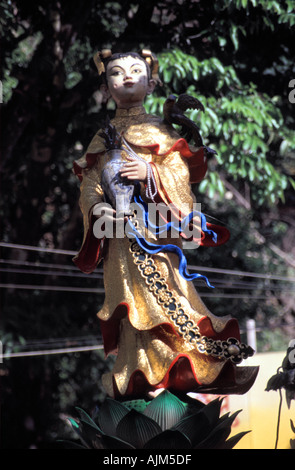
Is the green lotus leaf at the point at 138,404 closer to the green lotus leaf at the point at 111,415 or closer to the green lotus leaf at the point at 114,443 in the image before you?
the green lotus leaf at the point at 111,415

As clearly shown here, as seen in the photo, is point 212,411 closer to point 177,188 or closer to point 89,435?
point 89,435

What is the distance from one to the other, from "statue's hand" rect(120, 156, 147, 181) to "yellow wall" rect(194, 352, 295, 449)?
1.26 metres

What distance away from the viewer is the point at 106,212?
3.34 meters

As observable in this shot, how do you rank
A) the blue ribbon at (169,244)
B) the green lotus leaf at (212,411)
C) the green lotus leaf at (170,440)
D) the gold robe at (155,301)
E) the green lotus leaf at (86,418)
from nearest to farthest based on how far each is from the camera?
the green lotus leaf at (170,440) < the green lotus leaf at (212,411) < the green lotus leaf at (86,418) < the gold robe at (155,301) < the blue ribbon at (169,244)

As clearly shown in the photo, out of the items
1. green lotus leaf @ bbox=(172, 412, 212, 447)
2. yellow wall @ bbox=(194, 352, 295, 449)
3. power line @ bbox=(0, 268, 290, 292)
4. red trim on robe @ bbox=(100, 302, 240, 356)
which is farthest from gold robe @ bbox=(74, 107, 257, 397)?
power line @ bbox=(0, 268, 290, 292)

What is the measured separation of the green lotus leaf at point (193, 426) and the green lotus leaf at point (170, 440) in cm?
5

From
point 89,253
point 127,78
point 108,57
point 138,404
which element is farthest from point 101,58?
point 138,404

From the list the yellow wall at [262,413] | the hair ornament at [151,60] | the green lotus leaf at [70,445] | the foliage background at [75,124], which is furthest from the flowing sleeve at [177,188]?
the foliage background at [75,124]

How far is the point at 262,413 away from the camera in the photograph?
389cm

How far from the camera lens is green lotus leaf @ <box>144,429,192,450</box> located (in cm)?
284

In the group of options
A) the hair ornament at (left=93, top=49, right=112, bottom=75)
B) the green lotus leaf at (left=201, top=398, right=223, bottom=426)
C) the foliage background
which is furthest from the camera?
the foliage background

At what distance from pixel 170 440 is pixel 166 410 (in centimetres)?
16

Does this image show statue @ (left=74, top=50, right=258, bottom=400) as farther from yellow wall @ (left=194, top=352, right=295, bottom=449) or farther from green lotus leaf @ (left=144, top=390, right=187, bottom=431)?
yellow wall @ (left=194, top=352, right=295, bottom=449)

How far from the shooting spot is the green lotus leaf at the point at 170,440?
2840 mm
